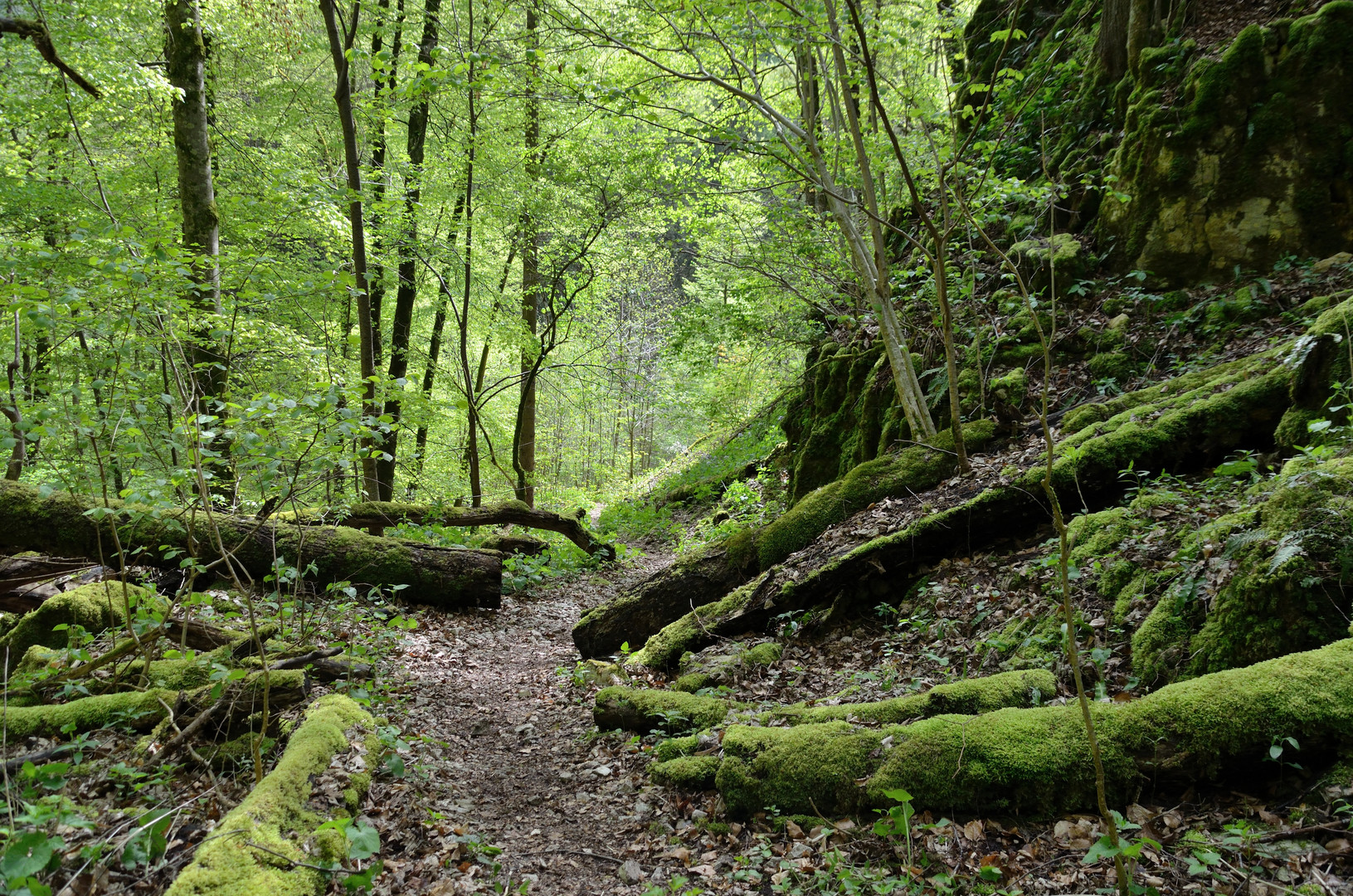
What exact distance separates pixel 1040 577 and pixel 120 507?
8.31m

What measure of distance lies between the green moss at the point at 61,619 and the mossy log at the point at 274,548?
756mm

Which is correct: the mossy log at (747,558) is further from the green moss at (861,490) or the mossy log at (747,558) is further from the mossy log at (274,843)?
the mossy log at (274,843)

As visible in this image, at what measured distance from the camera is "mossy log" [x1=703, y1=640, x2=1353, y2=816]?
8.48ft

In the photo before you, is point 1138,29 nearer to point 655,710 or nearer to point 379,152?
→ point 655,710

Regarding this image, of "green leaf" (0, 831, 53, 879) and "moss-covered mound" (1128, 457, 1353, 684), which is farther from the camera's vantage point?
"moss-covered mound" (1128, 457, 1353, 684)

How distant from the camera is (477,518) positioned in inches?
438

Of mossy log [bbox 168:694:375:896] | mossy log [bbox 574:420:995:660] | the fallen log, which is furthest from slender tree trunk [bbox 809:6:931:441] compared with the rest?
mossy log [bbox 168:694:375:896]

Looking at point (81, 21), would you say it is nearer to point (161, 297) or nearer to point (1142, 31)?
point (161, 297)

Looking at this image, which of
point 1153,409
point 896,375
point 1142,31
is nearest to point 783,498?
point 896,375

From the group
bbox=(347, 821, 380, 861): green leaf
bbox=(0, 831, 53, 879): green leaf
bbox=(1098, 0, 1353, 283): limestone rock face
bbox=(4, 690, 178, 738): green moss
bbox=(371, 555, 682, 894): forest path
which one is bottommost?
bbox=(371, 555, 682, 894): forest path

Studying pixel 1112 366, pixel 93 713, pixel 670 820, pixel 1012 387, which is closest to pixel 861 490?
pixel 1012 387

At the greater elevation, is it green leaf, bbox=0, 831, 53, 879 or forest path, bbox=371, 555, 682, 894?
green leaf, bbox=0, 831, 53, 879

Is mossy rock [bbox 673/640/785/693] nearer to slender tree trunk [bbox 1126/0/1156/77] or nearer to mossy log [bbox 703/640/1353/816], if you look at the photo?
mossy log [bbox 703/640/1353/816]

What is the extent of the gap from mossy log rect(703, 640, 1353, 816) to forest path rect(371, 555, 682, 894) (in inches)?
34.2
